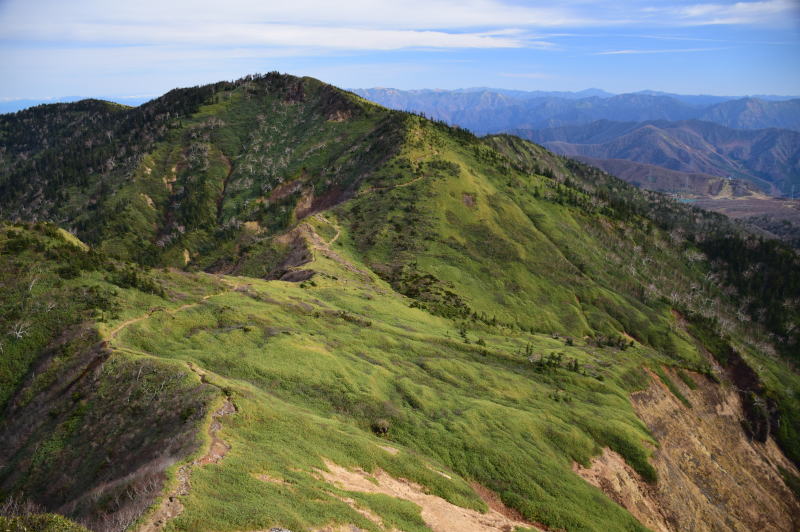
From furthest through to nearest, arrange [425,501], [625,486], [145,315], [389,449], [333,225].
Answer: [333,225], [145,315], [625,486], [389,449], [425,501]

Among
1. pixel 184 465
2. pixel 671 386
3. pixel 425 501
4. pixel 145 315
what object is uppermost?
pixel 145 315

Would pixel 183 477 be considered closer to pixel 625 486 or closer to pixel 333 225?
pixel 625 486

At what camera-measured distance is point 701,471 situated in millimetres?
67438

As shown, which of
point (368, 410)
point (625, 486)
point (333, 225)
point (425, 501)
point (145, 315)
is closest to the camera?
point (425, 501)

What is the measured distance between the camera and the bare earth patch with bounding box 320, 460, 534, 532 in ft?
114

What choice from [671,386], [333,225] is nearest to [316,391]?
[671,386]

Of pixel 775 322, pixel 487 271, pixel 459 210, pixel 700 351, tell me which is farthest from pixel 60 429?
pixel 775 322

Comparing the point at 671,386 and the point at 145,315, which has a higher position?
the point at 145,315

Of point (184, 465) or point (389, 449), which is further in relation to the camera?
point (389, 449)

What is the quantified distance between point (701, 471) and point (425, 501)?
5493 cm

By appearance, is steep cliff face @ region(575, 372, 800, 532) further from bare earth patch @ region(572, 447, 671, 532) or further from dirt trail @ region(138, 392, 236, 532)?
dirt trail @ region(138, 392, 236, 532)

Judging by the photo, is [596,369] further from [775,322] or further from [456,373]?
[775,322]

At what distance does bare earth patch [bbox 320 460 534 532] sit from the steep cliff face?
20878 millimetres

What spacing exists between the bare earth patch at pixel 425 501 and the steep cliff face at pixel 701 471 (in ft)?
68.5
